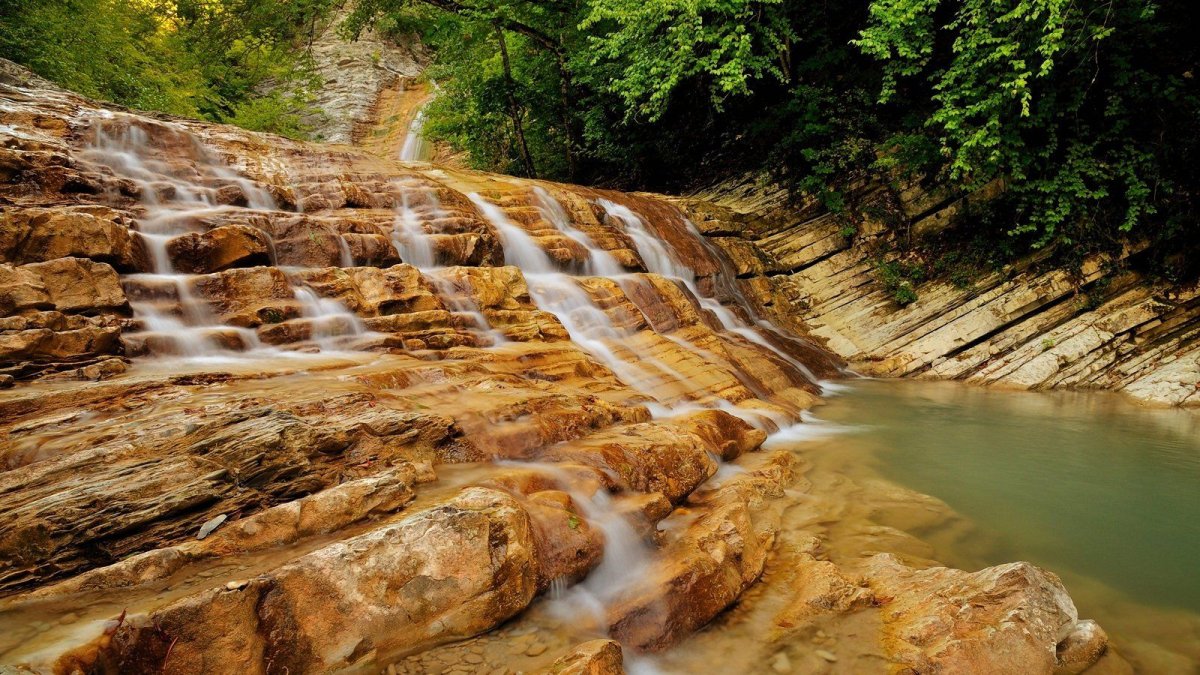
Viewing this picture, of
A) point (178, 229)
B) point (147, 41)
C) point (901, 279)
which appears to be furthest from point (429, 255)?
point (147, 41)

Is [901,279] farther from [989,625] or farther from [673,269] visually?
[989,625]

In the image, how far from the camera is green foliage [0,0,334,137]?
414 inches

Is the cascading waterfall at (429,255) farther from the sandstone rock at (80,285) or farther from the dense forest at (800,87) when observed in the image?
the dense forest at (800,87)

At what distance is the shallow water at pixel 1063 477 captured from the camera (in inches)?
152

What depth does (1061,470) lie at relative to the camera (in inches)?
231

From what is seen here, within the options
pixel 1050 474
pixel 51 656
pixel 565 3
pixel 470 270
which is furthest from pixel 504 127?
pixel 51 656

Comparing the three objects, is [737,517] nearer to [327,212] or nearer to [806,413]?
[806,413]

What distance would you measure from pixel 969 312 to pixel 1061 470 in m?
4.76

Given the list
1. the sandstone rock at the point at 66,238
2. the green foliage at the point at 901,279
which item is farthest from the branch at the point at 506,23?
the green foliage at the point at 901,279

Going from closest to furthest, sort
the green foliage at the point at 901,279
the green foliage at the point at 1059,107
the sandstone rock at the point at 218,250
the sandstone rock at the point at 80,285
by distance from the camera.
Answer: the sandstone rock at the point at 80,285 → the sandstone rock at the point at 218,250 → the green foliage at the point at 1059,107 → the green foliage at the point at 901,279

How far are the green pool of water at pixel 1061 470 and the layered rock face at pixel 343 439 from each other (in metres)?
1.21

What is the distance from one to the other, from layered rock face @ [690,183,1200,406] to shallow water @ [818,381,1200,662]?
1.89ft

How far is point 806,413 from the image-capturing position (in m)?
7.59

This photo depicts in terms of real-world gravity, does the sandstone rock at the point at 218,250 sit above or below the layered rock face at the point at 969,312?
above
